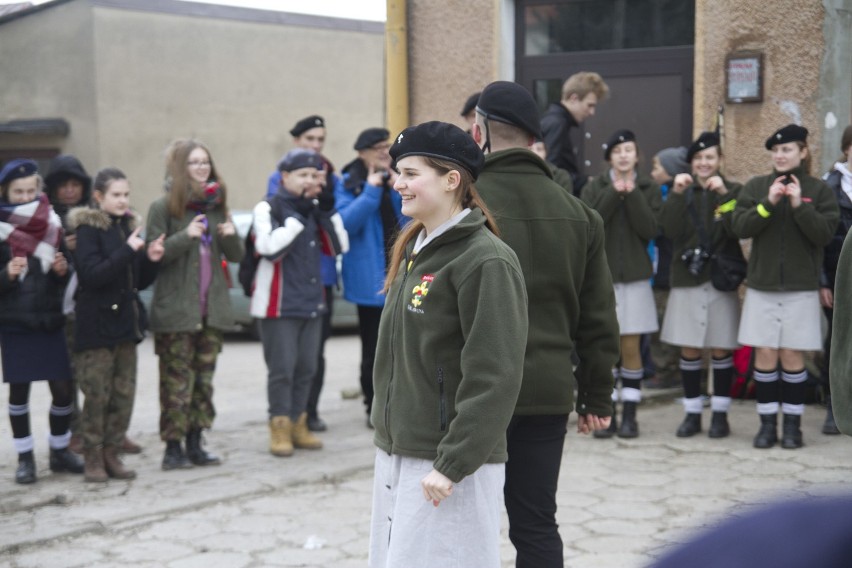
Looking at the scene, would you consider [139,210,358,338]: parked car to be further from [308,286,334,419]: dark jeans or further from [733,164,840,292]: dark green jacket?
[733,164,840,292]: dark green jacket

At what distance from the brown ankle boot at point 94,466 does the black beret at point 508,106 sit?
3.54 m

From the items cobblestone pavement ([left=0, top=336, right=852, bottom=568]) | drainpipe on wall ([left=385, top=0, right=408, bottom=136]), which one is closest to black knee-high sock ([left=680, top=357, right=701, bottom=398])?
cobblestone pavement ([left=0, top=336, right=852, bottom=568])

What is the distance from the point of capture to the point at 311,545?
16.7ft

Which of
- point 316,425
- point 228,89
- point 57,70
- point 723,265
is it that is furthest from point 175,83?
point 723,265

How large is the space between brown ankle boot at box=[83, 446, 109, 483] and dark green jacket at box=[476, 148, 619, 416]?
3456mm

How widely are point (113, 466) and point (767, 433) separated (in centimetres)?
388

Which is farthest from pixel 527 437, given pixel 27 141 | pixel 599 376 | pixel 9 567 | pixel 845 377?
pixel 27 141

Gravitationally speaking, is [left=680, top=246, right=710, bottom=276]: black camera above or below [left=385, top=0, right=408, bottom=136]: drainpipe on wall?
below

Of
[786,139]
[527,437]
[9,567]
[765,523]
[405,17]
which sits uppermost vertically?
[405,17]

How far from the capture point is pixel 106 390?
20.4 ft

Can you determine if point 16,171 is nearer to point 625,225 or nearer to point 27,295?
point 27,295

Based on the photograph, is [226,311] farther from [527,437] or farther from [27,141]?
[27,141]

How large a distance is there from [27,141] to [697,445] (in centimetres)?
1712

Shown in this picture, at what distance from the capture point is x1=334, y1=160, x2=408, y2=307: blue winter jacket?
721cm
